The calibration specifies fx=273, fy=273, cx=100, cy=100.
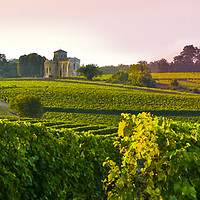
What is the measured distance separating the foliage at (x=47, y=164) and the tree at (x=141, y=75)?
82.8 metres

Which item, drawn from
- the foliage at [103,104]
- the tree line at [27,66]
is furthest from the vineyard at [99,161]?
the tree line at [27,66]

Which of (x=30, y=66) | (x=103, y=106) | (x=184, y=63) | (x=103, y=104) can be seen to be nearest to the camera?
(x=103, y=106)

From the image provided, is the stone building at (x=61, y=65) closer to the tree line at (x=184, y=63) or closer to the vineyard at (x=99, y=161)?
the tree line at (x=184, y=63)

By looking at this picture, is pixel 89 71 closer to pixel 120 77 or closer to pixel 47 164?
pixel 120 77

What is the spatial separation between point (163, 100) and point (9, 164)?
53.3 metres

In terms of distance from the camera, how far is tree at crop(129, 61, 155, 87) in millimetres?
93400

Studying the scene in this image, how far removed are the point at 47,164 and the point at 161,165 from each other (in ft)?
13.4

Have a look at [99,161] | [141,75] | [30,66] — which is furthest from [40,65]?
[99,161]

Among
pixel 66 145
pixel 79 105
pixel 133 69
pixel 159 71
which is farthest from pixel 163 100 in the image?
pixel 159 71

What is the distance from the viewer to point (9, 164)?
7707mm

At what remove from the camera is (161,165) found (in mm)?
6543

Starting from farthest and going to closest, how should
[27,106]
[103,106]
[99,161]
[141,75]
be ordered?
[141,75]
[103,106]
[27,106]
[99,161]

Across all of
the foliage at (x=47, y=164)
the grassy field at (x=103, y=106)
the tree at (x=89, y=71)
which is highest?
the tree at (x=89, y=71)

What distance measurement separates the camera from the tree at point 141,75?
9340 cm
